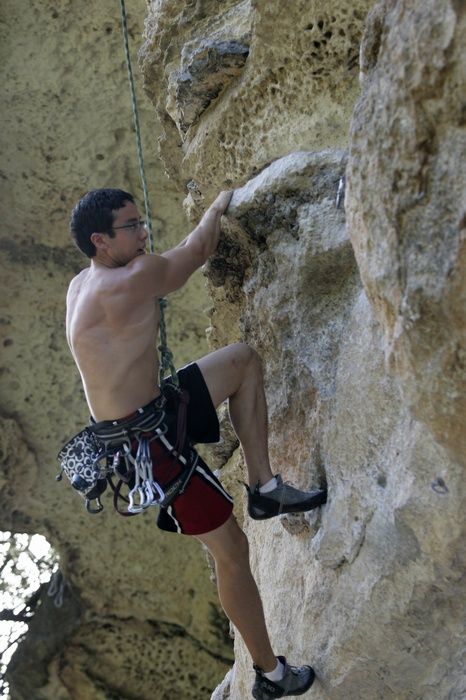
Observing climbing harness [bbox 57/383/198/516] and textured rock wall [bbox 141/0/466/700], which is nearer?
textured rock wall [bbox 141/0/466/700]

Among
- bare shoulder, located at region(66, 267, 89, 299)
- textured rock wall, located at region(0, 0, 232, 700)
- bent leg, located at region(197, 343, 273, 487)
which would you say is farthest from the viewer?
textured rock wall, located at region(0, 0, 232, 700)

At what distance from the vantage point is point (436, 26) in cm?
169

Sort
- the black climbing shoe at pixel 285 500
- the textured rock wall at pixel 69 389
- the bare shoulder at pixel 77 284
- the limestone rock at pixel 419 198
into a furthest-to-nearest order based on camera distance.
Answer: the textured rock wall at pixel 69 389 < the bare shoulder at pixel 77 284 < the black climbing shoe at pixel 285 500 < the limestone rock at pixel 419 198

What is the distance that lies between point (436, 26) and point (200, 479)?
1429mm

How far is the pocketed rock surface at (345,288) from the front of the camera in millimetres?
1760

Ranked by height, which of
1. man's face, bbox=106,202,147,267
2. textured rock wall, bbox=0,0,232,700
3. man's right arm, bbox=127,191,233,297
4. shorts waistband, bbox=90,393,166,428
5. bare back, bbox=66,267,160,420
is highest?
man's face, bbox=106,202,147,267

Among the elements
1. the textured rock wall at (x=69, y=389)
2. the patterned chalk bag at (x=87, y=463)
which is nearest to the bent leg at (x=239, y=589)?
the patterned chalk bag at (x=87, y=463)

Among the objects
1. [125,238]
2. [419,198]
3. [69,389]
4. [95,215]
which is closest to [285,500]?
[125,238]

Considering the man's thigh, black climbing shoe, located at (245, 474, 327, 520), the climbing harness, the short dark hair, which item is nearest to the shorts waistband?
the climbing harness

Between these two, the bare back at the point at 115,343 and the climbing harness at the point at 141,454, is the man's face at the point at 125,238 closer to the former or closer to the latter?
the bare back at the point at 115,343

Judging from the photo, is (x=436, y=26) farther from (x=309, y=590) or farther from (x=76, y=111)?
(x=76, y=111)

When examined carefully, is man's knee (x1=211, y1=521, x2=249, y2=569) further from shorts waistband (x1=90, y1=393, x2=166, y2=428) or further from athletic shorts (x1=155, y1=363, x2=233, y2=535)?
shorts waistband (x1=90, y1=393, x2=166, y2=428)

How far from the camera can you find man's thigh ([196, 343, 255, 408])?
8.90 ft

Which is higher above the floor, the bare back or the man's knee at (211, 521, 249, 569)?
the bare back
